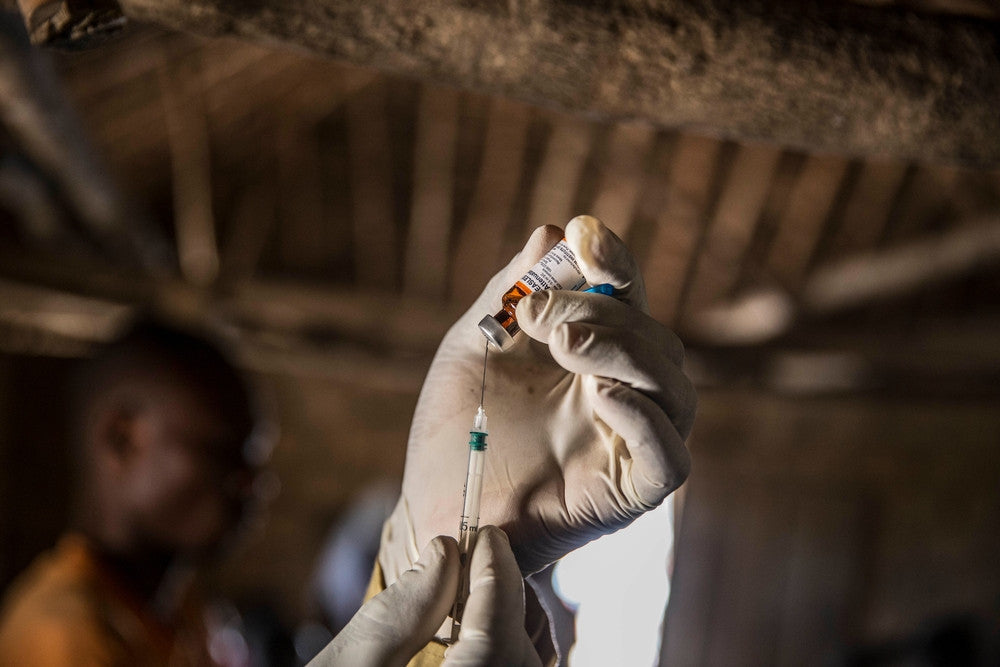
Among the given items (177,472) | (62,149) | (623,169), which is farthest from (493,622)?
(623,169)

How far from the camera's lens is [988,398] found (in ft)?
13.1

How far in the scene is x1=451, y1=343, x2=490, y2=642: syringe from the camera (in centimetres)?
103

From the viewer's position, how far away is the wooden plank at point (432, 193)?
388cm

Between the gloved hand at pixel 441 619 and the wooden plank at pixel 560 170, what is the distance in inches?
120

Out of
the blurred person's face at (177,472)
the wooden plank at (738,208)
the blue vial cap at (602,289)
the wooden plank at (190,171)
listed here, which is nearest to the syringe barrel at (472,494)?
the blue vial cap at (602,289)

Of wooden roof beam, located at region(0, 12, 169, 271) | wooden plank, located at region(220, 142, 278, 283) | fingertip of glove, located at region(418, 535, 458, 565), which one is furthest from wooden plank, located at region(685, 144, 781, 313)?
fingertip of glove, located at region(418, 535, 458, 565)

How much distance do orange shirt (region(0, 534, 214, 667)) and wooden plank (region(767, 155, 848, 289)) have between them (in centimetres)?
340

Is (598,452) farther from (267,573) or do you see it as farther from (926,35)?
(267,573)

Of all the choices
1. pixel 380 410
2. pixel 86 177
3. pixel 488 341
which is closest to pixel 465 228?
pixel 380 410

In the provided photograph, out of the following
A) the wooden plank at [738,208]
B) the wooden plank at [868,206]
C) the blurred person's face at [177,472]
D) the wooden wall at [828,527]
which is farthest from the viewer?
the wooden wall at [828,527]

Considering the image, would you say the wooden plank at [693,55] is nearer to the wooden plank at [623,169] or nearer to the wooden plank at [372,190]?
the wooden plank at [623,169]

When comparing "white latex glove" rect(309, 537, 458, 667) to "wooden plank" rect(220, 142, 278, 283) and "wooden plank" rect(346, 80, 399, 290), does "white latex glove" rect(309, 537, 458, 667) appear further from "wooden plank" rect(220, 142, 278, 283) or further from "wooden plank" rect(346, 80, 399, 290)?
"wooden plank" rect(220, 142, 278, 283)

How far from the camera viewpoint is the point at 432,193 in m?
4.57

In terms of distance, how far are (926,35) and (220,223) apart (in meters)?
4.45
